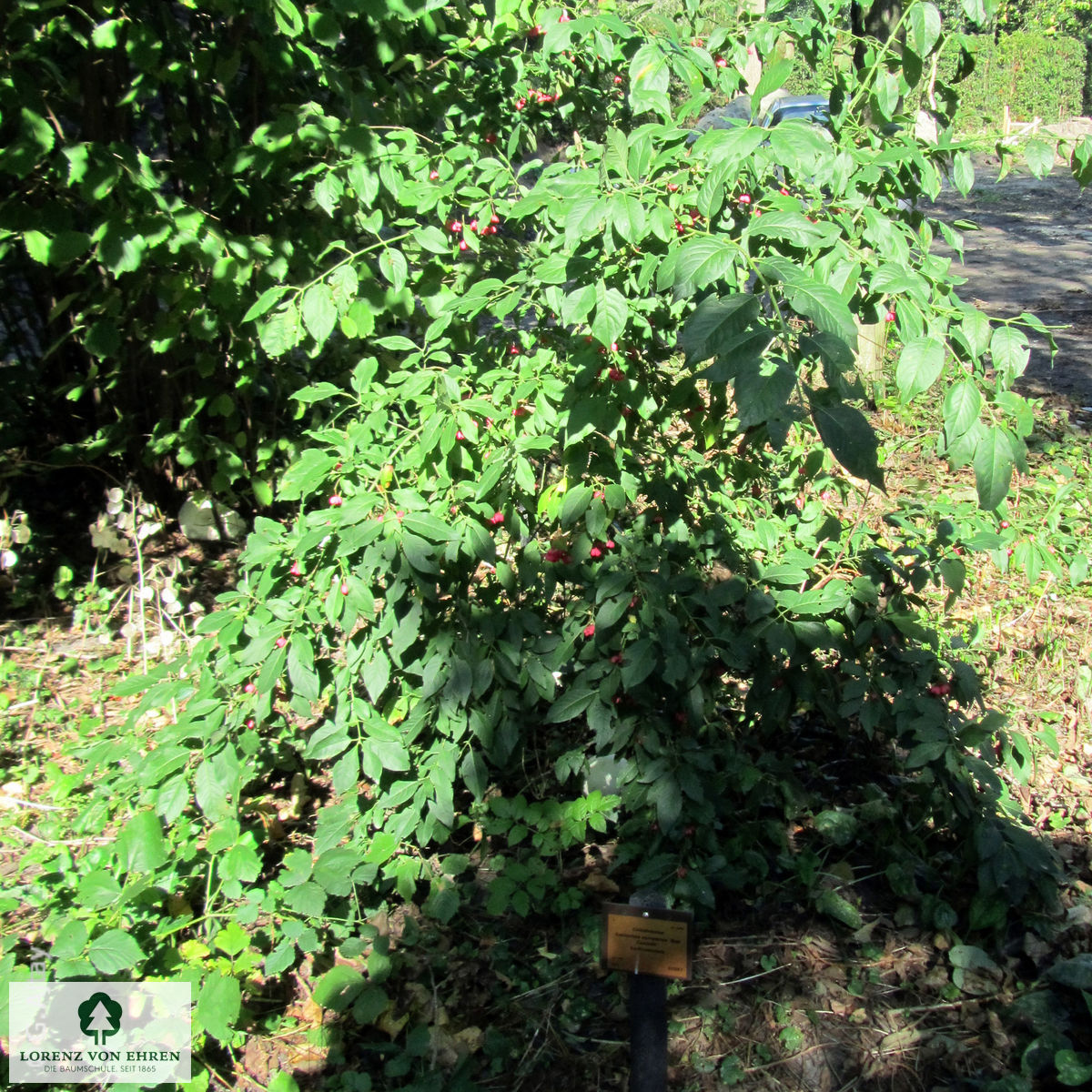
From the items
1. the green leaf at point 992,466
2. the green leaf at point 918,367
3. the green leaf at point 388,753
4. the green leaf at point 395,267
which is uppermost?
the green leaf at point 395,267

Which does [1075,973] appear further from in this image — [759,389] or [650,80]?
[650,80]

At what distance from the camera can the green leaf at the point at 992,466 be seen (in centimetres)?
142

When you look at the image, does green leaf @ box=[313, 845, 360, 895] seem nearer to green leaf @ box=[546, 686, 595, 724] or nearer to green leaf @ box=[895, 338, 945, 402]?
green leaf @ box=[546, 686, 595, 724]

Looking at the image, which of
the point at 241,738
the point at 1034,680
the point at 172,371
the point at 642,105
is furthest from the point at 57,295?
the point at 1034,680

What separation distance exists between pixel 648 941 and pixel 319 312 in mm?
1606

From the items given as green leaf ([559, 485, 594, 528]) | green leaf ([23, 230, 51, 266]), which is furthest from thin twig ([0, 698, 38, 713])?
green leaf ([559, 485, 594, 528])

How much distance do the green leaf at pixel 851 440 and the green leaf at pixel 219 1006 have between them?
1.56m

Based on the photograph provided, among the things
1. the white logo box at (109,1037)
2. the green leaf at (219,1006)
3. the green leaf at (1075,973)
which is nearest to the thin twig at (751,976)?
the green leaf at (1075,973)

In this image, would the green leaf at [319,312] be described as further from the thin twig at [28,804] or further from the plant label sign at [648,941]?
the thin twig at [28,804]

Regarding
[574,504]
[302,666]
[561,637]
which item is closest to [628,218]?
[574,504]

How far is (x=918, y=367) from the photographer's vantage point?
1.56m

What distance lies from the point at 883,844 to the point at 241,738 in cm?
161

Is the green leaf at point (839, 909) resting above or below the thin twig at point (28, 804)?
above

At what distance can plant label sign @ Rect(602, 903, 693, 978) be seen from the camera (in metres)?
1.86
